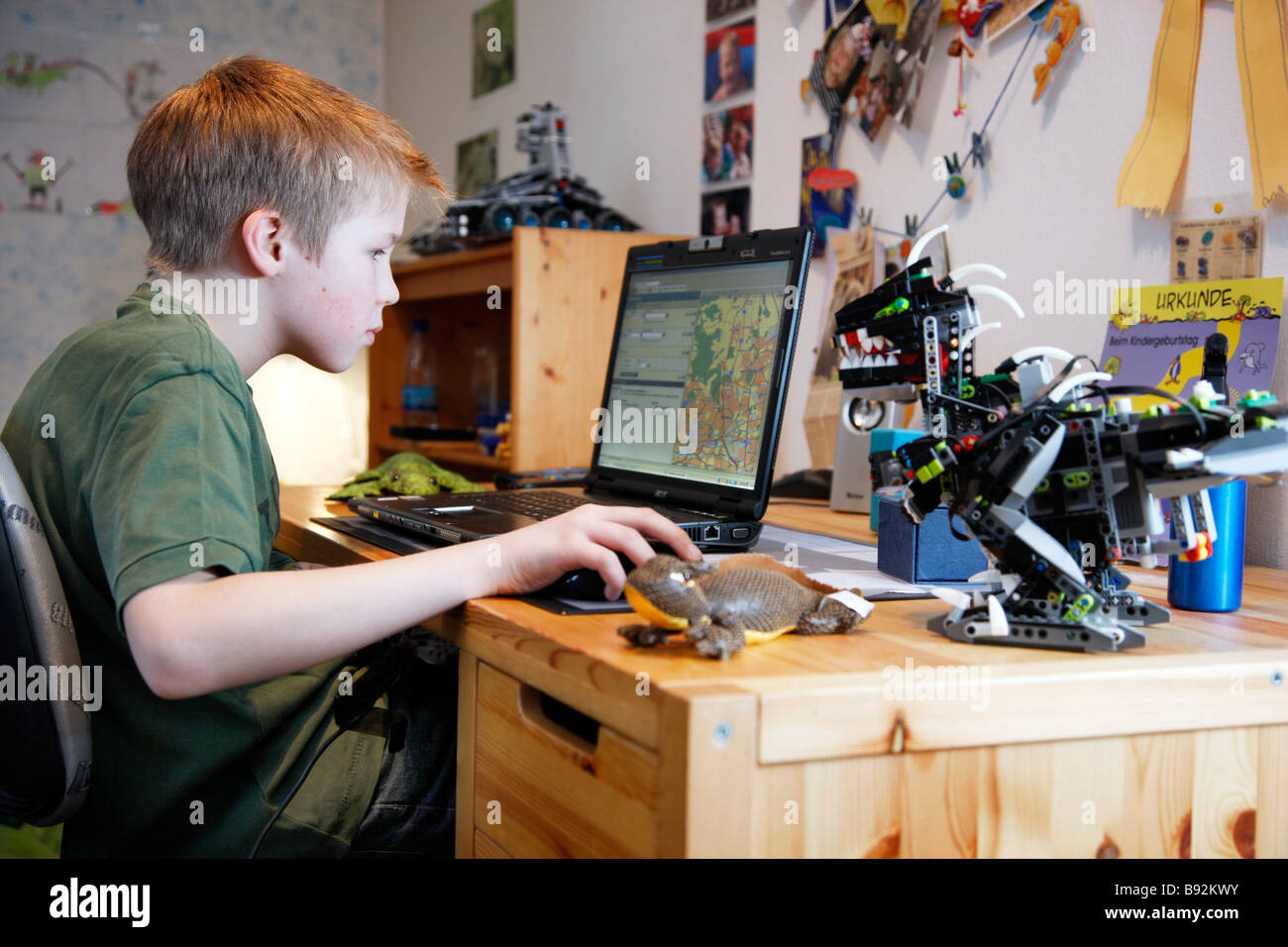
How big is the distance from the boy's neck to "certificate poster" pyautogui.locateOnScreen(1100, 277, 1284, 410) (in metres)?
0.80

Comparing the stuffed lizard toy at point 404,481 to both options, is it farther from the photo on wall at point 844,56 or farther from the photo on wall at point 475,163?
the photo on wall at point 475,163

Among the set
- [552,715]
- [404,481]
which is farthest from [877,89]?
[552,715]

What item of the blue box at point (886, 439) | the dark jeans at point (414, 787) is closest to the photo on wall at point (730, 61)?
the blue box at point (886, 439)

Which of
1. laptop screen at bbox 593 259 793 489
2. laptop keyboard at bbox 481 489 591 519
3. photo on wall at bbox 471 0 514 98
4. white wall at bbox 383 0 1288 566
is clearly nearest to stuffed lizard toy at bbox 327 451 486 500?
laptop keyboard at bbox 481 489 591 519

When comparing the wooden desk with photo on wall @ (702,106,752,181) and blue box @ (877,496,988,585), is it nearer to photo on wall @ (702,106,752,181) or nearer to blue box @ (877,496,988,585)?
blue box @ (877,496,988,585)

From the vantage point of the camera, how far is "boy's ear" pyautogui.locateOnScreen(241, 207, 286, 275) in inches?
35.6

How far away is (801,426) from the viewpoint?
1.72 meters

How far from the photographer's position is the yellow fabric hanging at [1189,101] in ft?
3.27

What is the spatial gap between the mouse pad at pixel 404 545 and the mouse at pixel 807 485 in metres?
0.62

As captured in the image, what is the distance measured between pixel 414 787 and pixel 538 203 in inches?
50.2

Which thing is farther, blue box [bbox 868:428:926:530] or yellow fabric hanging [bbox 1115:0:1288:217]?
blue box [bbox 868:428:926:530]

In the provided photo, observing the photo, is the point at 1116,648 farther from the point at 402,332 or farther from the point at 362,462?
the point at 362,462
